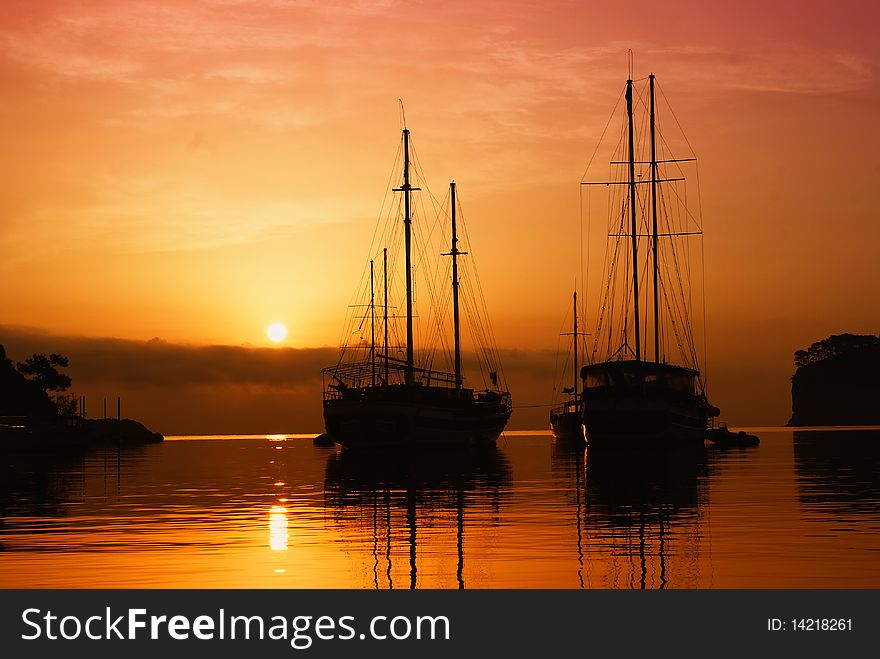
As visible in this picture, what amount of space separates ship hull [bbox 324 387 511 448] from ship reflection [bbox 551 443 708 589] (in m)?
31.0

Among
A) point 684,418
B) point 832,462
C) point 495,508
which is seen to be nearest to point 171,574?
point 495,508

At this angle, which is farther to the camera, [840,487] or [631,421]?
[631,421]

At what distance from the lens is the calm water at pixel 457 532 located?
2341 centimetres

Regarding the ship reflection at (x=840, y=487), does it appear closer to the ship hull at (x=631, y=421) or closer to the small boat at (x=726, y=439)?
the ship hull at (x=631, y=421)

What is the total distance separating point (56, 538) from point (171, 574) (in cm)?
872

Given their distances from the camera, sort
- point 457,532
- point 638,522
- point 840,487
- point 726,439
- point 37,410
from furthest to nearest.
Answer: point 37,410 → point 726,439 → point 840,487 → point 638,522 → point 457,532

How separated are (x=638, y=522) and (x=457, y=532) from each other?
5460mm

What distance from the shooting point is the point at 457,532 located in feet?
104

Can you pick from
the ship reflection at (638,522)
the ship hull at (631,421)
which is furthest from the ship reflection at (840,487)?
the ship hull at (631,421)

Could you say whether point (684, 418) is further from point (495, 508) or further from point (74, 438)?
point (74, 438)

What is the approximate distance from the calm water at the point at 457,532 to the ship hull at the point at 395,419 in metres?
37.6

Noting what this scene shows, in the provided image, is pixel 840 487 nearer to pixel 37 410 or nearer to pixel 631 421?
pixel 631 421

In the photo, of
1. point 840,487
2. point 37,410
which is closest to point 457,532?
point 840,487

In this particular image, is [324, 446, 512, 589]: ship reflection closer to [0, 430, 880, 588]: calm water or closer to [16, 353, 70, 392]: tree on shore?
[0, 430, 880, 588]: calm water
